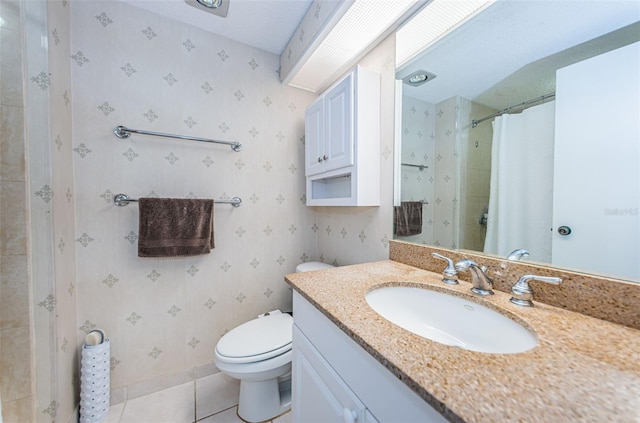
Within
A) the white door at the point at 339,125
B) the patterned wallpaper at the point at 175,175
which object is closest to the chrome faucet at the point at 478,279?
the white door at the point at 339,125

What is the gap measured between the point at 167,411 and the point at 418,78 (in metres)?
2.12

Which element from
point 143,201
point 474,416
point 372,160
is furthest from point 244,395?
point 372,160

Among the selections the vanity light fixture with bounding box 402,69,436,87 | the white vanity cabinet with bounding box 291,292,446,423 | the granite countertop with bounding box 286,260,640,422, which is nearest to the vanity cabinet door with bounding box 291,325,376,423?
the white vanity cabinet with bounding box 291,292,446,423

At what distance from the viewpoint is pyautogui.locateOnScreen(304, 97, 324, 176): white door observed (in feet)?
4.66

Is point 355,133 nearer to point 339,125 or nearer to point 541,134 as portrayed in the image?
point 339,125

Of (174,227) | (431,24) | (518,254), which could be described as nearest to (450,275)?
(518,254)

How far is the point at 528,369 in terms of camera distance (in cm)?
40

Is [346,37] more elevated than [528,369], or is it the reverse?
[346,37]

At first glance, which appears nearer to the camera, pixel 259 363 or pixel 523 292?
pixel 523 292

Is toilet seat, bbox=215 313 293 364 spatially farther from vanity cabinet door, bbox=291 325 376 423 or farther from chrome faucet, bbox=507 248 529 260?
chrome faucet, bbox=507 248 529 260

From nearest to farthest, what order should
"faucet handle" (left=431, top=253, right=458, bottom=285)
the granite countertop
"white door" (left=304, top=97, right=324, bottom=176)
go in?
1. the granite countertop
2. "faucet handle" (left=431, top=253, right=458, bottom=285)
3. "white door" (left=304, top=97, right=324, bottom=176)

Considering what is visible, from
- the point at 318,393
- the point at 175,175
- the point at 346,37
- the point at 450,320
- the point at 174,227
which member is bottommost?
the point at 318,393

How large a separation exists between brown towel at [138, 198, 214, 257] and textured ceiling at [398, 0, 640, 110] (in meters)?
1.37

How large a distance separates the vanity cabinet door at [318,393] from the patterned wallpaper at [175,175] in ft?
2.87
